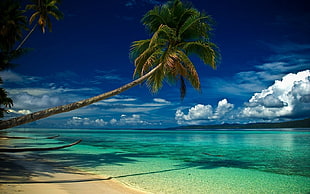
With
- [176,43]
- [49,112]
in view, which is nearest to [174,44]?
[176,43]

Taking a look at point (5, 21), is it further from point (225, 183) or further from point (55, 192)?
point (225, 183)

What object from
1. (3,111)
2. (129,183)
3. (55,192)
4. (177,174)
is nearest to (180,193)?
(129,183)

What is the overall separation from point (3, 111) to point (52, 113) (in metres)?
14.6

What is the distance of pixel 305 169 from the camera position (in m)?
10.3

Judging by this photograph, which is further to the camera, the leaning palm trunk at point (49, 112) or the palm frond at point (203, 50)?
the palm frond at point (203, 50)

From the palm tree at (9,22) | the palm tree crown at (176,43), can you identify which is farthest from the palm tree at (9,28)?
the palm tree crown at (176,43)

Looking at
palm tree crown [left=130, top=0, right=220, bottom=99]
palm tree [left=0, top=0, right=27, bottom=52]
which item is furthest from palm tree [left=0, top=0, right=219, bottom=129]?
palm tree [left=0, top=0, right=27, bottom=52]

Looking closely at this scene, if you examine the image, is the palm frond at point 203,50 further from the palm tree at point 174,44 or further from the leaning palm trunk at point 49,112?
the leaning palm trunk at point 49,112

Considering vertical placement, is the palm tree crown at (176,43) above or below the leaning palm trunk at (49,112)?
above

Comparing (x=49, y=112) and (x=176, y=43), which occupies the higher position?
(x=176, y=43)

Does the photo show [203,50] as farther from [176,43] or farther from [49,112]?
[49,112]

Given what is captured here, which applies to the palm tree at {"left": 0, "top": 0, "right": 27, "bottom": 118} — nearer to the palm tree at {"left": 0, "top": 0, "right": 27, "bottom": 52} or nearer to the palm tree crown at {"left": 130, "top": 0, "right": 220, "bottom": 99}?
the palm tree at {"left": 0, "top": 0, "right": 27, "bottom": 52}

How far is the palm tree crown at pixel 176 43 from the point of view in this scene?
29.8ft

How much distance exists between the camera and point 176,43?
961cm
